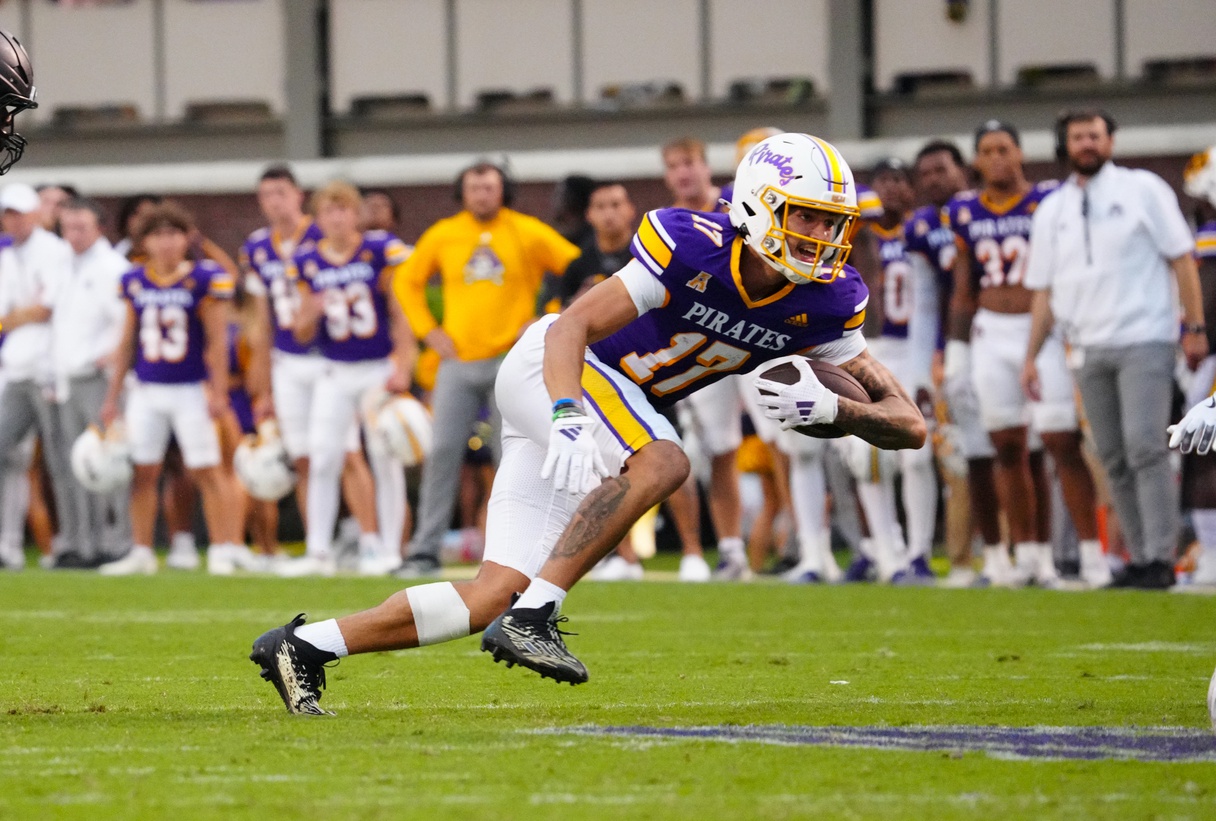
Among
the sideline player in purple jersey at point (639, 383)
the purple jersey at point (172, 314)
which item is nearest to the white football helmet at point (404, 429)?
the purple jersey at point (172, 314)

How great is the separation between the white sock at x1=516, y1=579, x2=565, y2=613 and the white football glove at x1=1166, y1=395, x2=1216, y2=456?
5.05 ft

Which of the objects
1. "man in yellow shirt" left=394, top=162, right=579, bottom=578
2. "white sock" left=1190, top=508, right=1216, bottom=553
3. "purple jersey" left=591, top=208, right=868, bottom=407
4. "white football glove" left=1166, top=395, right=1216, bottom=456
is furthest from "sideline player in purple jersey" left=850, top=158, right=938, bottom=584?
"white football glove" left=1166, top=395, right=1216, bottom=456

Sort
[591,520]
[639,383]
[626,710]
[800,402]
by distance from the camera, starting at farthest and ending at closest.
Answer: [639,383] → [626,710] → [800,402] → [591,520]

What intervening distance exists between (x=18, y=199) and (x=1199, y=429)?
9127 millimetres

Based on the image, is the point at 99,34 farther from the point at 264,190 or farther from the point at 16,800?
the point at 16,800

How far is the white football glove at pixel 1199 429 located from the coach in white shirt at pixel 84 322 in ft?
27.7

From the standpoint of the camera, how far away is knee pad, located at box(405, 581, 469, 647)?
4.96m

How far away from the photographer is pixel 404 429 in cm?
1132

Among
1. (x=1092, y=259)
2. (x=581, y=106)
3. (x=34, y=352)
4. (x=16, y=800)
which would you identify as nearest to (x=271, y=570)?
(x=34, y=352)

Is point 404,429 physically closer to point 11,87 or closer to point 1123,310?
point 1123,310

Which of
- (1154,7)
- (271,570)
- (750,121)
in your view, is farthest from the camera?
(750,121)

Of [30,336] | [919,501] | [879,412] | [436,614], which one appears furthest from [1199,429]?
[30,336]

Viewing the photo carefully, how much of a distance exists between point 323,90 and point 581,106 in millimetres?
2469

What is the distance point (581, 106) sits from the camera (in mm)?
17000
